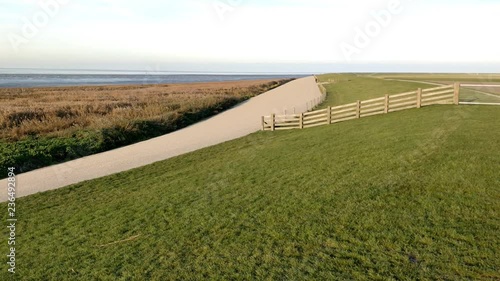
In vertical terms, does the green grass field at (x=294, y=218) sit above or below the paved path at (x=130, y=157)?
above

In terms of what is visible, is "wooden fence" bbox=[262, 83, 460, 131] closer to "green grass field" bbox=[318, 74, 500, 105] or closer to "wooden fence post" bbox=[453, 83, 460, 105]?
"wooden fence post" bbox=[453, 83, 460, 105]

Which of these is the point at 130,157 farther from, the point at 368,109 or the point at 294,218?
the point at 368,109

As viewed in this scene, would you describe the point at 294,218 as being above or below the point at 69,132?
above

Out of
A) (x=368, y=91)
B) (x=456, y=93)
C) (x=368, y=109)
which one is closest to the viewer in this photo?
(x=456, y=93)

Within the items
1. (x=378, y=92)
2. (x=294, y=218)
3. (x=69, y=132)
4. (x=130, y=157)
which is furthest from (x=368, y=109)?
(x=378, y=92)

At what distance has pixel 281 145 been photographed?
565 inches

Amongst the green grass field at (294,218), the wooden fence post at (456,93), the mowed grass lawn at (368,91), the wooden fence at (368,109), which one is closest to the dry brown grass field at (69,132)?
the green grass field at (294,218)

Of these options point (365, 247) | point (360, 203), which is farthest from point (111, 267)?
point (360, 203)

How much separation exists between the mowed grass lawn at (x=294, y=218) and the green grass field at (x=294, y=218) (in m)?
0.03

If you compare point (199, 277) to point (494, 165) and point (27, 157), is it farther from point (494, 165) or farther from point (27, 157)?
point (27, 157)

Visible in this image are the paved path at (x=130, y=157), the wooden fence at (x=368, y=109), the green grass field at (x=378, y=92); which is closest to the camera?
the paved path at (x=130, y=157)

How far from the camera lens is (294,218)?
6641 millimetres

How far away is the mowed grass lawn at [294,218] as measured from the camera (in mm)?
5031

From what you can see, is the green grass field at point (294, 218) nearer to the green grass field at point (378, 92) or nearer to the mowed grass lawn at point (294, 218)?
the mowed grass lawn at point (294, 218)
